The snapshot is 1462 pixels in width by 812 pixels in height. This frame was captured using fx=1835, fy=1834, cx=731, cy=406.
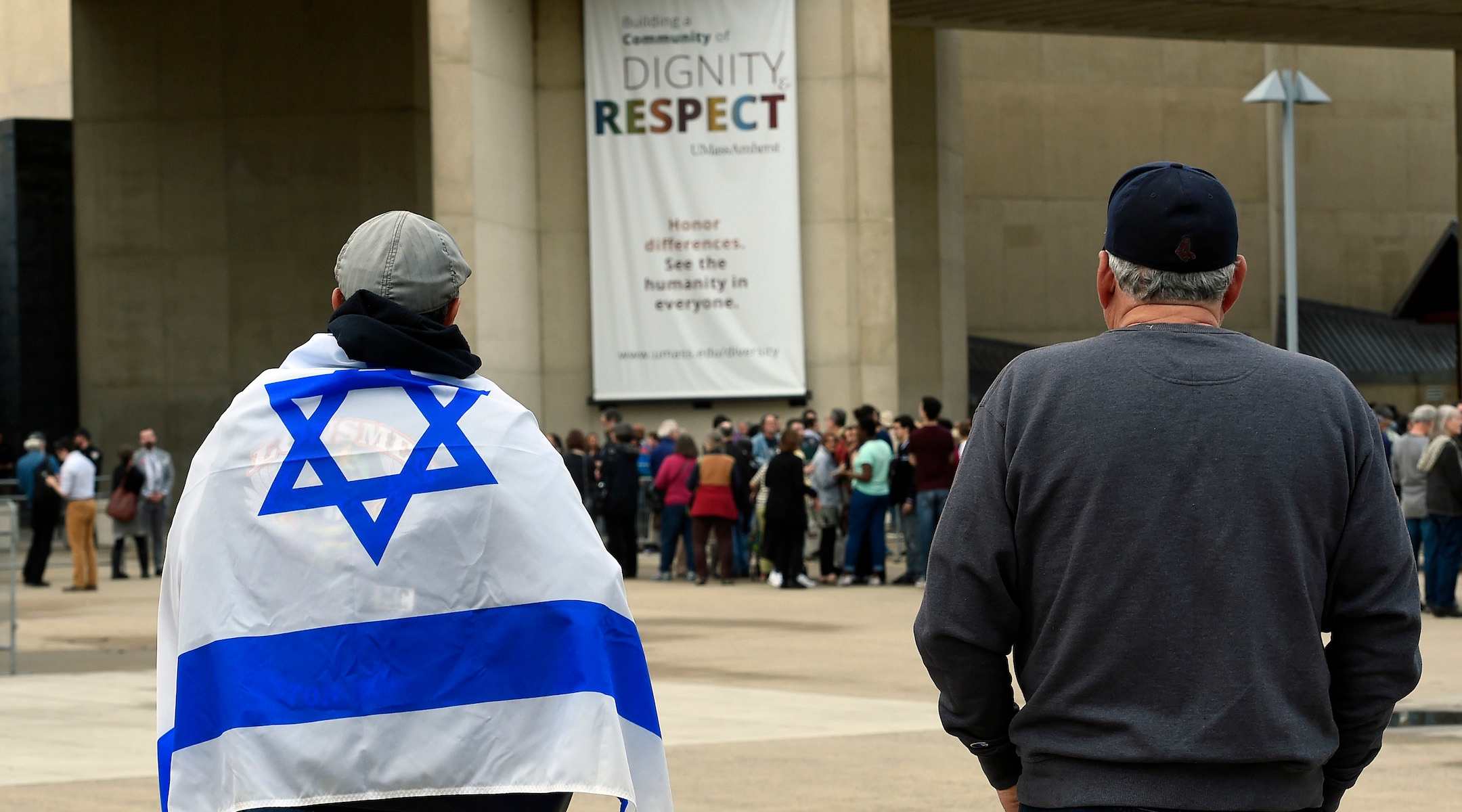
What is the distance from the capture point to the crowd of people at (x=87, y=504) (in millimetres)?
20938

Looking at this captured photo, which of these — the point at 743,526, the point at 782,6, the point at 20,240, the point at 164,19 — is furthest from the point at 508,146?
the point at 20,240

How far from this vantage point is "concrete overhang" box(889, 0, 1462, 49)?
2922 cm

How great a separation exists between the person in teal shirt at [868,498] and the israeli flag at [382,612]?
1581 cm

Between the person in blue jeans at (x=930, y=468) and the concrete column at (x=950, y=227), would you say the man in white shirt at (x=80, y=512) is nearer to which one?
the person in blue jeans at (x=930, y=468)

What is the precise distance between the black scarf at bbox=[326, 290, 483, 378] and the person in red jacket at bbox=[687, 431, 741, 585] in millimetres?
16467

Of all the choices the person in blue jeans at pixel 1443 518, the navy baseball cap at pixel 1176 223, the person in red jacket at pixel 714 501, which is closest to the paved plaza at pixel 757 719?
the person in blue jeans at pixel 1443 518

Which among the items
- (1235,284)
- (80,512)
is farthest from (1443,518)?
(80,512)

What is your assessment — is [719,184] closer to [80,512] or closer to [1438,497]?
[80,512]

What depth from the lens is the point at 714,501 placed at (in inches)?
773

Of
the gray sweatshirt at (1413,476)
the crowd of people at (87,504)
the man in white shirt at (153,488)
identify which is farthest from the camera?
the man in white shirt at (153,488)

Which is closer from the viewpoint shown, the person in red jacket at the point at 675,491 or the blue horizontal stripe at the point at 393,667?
the blue horizontal stripe at the point at 393,667

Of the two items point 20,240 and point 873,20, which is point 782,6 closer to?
point 873,20

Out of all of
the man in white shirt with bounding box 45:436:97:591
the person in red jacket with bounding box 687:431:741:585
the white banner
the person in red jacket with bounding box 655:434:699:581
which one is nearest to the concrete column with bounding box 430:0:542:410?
the white banner

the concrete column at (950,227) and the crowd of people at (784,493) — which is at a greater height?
the concrete column at (950,227)
